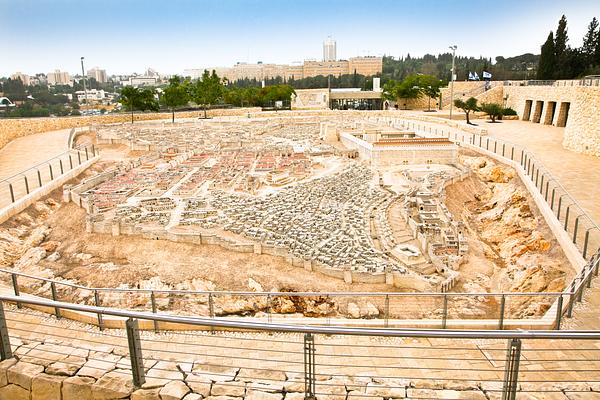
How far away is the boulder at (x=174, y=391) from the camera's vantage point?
4402 mm

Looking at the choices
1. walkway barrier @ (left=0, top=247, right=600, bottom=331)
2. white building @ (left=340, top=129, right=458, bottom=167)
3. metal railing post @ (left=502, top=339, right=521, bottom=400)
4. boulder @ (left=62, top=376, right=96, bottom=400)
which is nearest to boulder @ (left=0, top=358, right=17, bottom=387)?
boulder @ (left=62, top=376, right=96, bottom=400)

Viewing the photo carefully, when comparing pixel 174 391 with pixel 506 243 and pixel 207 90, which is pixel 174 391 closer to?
pixel 506 243

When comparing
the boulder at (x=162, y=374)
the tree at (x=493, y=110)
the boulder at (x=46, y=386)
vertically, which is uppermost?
Result: the tree at (x=493, y=110)

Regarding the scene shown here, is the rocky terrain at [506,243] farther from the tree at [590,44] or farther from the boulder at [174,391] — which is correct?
the tree at [590,44]

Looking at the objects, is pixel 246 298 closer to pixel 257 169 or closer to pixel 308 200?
pixel 308 200

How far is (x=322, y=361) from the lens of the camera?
18.1 feet

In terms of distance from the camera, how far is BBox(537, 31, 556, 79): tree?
44344 mm

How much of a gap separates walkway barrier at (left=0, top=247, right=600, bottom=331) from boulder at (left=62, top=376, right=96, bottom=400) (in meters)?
2.01

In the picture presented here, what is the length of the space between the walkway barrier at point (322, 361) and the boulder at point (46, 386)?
0.35 ft

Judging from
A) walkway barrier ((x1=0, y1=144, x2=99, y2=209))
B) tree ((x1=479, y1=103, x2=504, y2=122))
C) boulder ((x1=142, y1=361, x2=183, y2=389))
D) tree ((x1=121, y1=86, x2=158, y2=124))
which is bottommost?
walkway barrier ((x1=0, y1=144, x2=99, y2=209))

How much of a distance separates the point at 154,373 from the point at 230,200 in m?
14.8

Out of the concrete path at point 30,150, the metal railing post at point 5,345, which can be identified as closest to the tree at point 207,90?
the concrete path at point 30,150

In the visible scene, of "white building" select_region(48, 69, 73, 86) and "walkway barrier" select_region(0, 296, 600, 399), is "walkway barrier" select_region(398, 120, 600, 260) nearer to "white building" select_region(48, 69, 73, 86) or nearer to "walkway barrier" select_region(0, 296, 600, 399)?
"walkway barrier" select_region(0, 296, 600, 399)

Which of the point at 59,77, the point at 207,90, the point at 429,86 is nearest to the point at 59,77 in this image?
the point at 59,77
